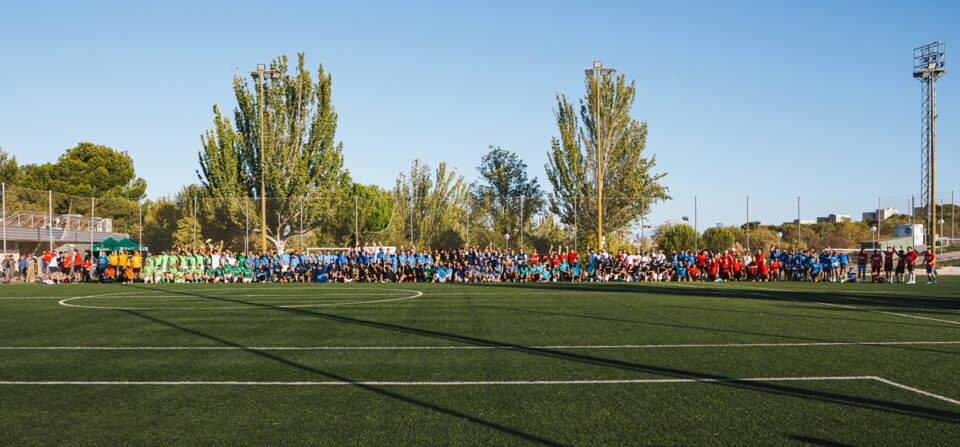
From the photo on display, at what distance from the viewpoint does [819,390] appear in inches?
266

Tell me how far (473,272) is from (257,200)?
13.6m

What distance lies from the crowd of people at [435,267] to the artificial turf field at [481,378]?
17.2 meters

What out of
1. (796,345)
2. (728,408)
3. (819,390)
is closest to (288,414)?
(728,408)

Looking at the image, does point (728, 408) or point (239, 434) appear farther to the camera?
point (728, 408)

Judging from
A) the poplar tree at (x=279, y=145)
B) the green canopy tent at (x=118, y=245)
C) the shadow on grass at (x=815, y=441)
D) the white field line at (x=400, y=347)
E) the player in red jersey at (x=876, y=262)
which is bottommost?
the white field line at (x=400, y=347)

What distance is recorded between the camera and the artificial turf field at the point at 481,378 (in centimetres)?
540

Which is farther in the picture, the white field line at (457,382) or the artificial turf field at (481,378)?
the white field line at (457,382)

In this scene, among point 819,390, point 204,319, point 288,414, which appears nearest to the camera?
point 288,414

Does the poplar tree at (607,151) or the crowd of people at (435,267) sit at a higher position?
the poplar tree at (607,151)

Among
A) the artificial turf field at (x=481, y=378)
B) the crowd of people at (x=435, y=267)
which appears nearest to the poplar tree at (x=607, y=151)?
the crowd of people at (x=435, y=267)

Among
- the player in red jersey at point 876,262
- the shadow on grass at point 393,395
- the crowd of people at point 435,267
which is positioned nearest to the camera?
the shadow on grass at point 393,395

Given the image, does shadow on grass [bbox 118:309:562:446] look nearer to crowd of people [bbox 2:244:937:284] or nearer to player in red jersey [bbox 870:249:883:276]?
crowd of people [bbox 2:244:937:284]

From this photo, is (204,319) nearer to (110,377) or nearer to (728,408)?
(110,377)

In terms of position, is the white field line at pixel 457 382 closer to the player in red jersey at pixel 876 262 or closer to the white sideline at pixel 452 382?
the white sideline at pixel 452 382
